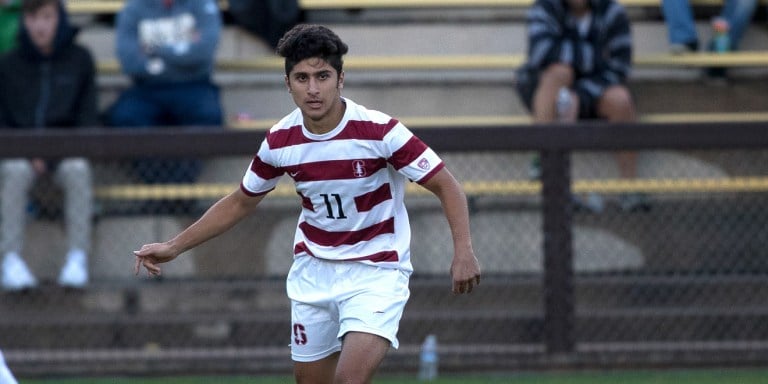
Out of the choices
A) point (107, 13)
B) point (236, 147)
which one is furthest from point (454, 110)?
point (107, 13)

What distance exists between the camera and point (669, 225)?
23.1 ft

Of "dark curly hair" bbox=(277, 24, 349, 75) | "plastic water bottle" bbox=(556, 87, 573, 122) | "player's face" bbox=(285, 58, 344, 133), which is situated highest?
"dark curly hair" bbox=(277, 24, 349, 75)

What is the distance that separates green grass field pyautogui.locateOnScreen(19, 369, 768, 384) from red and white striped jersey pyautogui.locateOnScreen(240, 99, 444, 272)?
2441 millimetres

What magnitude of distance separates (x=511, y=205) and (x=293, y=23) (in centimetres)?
211

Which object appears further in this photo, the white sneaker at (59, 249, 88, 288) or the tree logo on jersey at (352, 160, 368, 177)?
the white sneaker at (59, 249, 88, 288)

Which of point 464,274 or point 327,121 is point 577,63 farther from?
point 464,274

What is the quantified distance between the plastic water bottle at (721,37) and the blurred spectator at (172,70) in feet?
10.8

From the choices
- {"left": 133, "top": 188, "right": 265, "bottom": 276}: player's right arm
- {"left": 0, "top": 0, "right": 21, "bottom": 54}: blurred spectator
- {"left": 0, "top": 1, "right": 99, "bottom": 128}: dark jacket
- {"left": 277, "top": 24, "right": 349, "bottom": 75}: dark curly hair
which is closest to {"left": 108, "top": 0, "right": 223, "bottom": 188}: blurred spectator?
{"left": 0, "top": 1, "right": 99, "bottom": 128}: dark jacket

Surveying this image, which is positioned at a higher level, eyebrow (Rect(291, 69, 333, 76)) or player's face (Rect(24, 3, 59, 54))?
eyebrow (Rect(291, 69, 333, 76))

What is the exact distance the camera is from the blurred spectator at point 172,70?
779 cm

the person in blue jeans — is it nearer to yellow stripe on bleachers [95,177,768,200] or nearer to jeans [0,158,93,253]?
yellow stripe on bleachers [95,177,768,200]

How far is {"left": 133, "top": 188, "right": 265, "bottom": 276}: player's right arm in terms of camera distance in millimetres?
4590

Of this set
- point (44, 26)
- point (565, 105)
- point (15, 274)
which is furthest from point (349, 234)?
point (44, 26)

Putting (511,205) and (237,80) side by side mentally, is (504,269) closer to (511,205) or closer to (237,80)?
(511,205)
